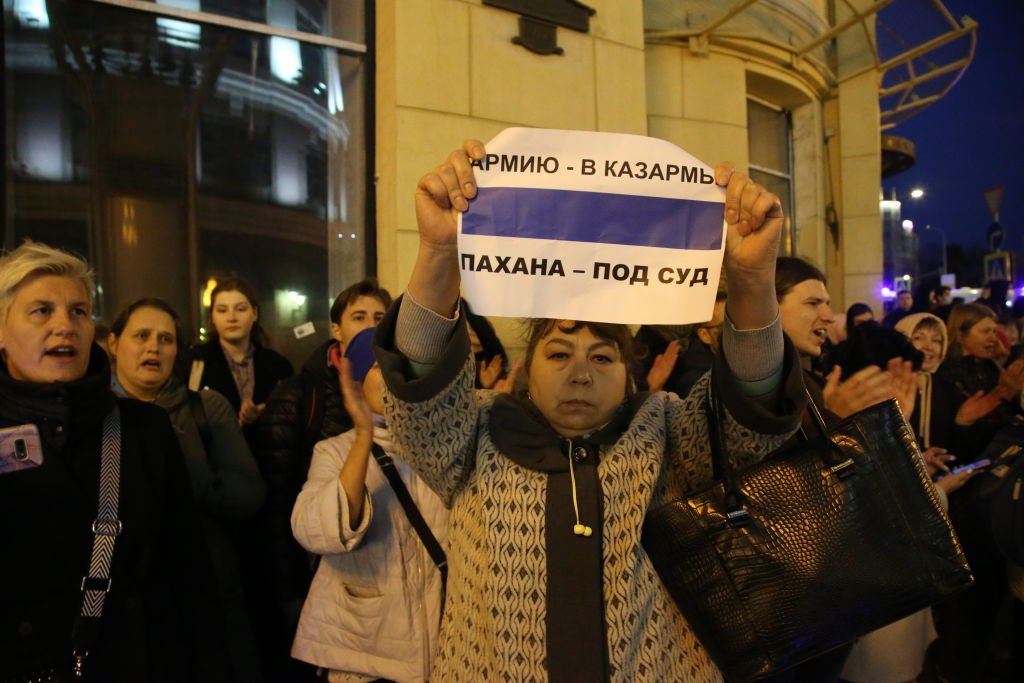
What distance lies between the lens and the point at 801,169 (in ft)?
32.8

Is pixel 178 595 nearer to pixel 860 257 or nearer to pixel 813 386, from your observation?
pixel 813 386

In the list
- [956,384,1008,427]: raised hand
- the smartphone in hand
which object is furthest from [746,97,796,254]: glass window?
the smartphone in hand

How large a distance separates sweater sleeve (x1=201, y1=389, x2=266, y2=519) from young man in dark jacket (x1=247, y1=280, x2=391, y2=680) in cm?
18

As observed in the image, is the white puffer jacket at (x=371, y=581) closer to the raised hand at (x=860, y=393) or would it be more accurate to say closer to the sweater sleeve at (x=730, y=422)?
the sweater sleeve at (x=730, y=422)

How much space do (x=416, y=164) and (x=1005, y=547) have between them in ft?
13.1

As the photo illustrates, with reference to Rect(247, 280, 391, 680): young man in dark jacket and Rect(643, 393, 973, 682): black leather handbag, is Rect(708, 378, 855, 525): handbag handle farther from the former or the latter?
Rect(247, 280, 391, 680): young man in dark jacket

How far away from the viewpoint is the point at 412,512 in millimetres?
2406

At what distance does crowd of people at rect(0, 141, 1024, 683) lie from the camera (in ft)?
5.36

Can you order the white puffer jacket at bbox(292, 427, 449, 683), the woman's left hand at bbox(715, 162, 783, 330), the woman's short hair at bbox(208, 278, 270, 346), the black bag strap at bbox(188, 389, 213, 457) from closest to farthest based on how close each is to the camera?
the woman's left hand at bbox(715, 162, 783, 330)
the white puffer jacket at bbox(292, 427, 449, 683)
the black bag strap at bbox(188, 389, 213, 457)
the woman's short hair at bbox(208, 278, 270, 346)

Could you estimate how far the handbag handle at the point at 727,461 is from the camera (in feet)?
5.27

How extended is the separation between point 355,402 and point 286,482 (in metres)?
1.03

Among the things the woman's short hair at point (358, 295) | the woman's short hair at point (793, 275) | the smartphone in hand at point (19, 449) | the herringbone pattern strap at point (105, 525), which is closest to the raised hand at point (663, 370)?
the woman's short hair at point (793, 275)

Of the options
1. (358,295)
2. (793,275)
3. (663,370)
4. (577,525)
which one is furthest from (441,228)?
(663,370)

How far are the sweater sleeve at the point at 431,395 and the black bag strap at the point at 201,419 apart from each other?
1587 mm
